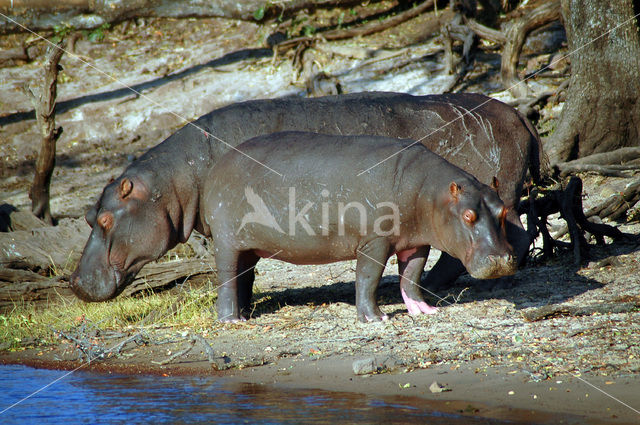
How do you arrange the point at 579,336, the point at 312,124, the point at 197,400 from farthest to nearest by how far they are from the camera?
1. the point at 312,124
2. the point at 579,336
3. the point at 197,400

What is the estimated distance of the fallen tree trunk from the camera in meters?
16.7

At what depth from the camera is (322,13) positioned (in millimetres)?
17125

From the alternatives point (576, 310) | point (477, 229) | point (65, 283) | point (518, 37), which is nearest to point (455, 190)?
point (477, 229)

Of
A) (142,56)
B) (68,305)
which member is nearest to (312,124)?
(68,305)

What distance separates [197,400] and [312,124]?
3.14 metres

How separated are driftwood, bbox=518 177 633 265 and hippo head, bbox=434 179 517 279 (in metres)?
1.91

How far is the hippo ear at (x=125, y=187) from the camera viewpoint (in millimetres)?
6684

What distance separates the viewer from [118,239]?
6.71m

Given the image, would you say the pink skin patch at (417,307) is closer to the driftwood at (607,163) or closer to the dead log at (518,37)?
the driftwood at (607,163)

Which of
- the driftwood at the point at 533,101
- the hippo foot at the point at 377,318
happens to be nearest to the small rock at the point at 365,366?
the hippo foot at the point at 377,318

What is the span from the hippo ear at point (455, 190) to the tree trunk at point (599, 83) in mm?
4955

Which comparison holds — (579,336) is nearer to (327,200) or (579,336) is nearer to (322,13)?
(327,200)

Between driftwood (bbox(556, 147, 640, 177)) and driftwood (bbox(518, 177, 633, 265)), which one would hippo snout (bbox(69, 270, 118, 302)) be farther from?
driftwood (bbox(556, 147, 640, 177))

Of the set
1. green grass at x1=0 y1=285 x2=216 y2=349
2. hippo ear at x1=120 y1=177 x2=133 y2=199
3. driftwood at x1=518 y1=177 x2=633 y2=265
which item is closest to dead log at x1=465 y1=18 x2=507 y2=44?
driftwood at x1=518 y1=177 x2=633 y2=265
